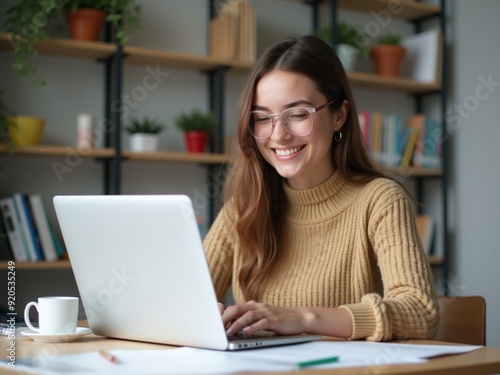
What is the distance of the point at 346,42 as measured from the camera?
3.61 m

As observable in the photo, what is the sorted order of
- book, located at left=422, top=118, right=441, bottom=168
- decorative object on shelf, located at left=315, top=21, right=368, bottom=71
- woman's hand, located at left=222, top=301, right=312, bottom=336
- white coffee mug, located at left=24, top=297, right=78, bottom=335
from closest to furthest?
woman's hand, located at left=222, top=301, right=312, bottom=336 → white coffee mug, located at left=24, top=297, right=78, bottom=335 → decorative object on shelf, located at left=315, top=21, right=368, bottom=71 → book, located at left=422, top=118, right=441, bottom=168

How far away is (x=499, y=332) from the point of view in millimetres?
3541

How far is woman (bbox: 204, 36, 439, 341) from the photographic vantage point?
1.75 meters

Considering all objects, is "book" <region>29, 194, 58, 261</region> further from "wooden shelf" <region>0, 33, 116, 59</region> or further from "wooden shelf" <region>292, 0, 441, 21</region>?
"wooden shelf" <region>292, 0, 441, 21</region>

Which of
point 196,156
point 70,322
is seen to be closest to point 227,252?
point 70,322

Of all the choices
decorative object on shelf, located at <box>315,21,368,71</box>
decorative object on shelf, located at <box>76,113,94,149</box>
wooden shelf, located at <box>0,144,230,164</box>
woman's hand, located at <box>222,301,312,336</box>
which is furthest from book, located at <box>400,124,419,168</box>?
woman's hand, located at <box>222,301,312,336</box>

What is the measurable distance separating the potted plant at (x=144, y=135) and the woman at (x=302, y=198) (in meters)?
1.19

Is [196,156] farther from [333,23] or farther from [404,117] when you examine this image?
[404,117]

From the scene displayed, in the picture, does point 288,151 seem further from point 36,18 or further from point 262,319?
point 36,18

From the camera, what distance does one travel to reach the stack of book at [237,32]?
3.24m

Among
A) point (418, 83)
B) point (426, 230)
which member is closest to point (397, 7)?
point (418, 83)

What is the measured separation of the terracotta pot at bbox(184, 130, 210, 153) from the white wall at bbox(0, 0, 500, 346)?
0.55 ft

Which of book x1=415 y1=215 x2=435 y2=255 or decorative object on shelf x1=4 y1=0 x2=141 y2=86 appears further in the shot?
Answer: book x1=415 y1=215 x2=435 y2=255

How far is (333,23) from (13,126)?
1568mm
